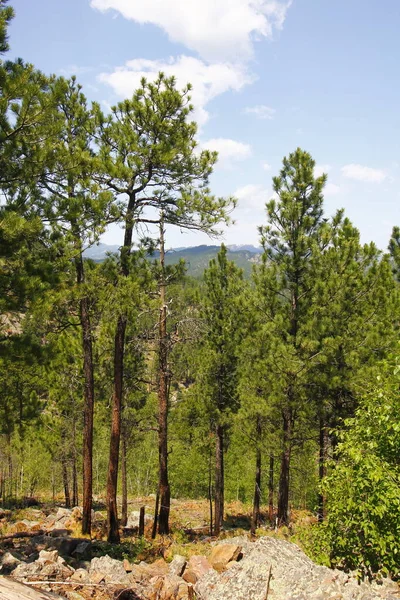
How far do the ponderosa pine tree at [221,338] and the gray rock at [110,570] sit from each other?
10.2 metres

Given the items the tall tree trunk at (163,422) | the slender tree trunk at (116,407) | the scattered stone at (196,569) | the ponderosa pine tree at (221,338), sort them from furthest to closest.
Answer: the ponderosa pine tree at (221,338) → the tall tree trunk at (163,422) → the slender tree trunk at (116,407) → the scattered stone at (196,569)

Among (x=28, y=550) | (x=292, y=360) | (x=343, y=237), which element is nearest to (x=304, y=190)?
(x=343, y=237)

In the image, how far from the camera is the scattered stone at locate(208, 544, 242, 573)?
7.86 meters

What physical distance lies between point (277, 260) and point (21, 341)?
9.00 meters

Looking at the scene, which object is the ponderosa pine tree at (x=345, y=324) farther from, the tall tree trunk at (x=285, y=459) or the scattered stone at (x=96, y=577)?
the scattered stone at (x=96, y=577)

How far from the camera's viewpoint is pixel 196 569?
7.91 metres

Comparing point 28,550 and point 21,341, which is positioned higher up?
point 21,341

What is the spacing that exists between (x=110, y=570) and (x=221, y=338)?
36.5ft

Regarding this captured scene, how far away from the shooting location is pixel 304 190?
13953mm

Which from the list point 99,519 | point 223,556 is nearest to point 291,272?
point 223,556

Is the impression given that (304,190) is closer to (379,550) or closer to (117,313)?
(117,313)

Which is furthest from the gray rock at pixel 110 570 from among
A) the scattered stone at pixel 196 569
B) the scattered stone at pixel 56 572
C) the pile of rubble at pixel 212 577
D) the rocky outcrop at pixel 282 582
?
the rocky outcrop at pixel 282 582

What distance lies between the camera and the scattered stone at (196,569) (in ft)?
25.4

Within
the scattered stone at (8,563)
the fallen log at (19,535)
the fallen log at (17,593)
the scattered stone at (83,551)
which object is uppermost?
the fallen log at (17,593)
